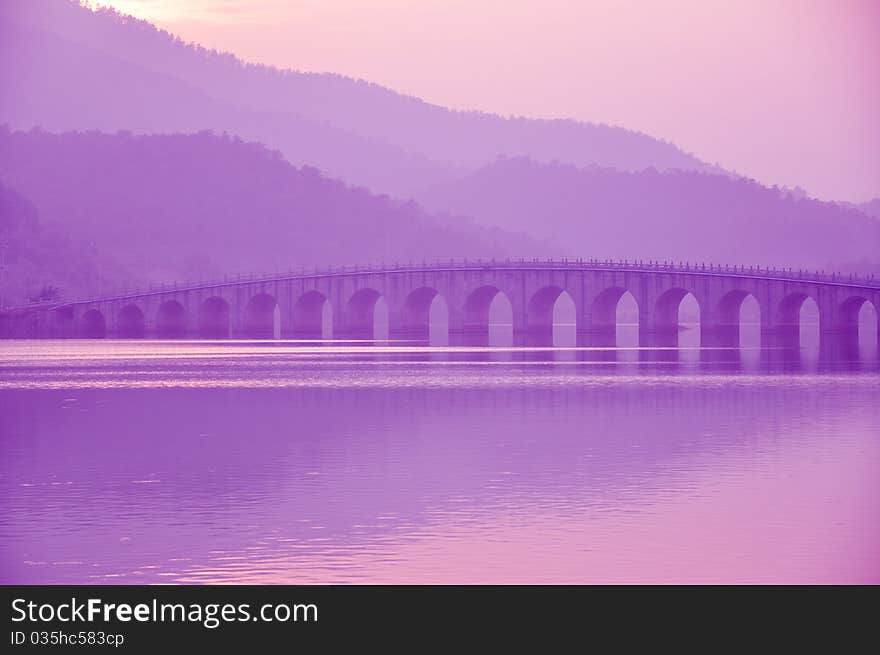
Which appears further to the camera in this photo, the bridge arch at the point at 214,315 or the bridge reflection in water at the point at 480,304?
the bridge arch at the point at 214,315

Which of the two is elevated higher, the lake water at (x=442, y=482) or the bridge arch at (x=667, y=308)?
the bridge arch at (x=667, y=308)

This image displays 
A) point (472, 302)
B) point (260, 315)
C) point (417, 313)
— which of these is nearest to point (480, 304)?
point (472, 302)

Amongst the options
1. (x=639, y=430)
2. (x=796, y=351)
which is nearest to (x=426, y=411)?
(x=639, y=430)

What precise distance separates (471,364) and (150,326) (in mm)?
85545

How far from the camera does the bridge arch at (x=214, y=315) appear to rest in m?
168

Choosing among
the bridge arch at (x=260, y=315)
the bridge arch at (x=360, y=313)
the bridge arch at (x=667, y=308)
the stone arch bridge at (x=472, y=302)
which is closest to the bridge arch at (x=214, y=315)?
the stone arch bridge at (x=472, y=302)

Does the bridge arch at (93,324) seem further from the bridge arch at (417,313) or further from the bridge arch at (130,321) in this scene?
the bridge arch at (417,313)

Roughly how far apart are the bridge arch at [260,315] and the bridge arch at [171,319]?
7.01m

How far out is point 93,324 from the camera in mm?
162875

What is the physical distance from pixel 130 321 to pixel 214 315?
9205 millimetres

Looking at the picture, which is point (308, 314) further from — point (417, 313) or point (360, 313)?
point (417, 313)

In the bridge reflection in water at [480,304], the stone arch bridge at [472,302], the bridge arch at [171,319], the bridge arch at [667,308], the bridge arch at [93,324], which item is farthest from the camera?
the bridge arch at [171,319]
